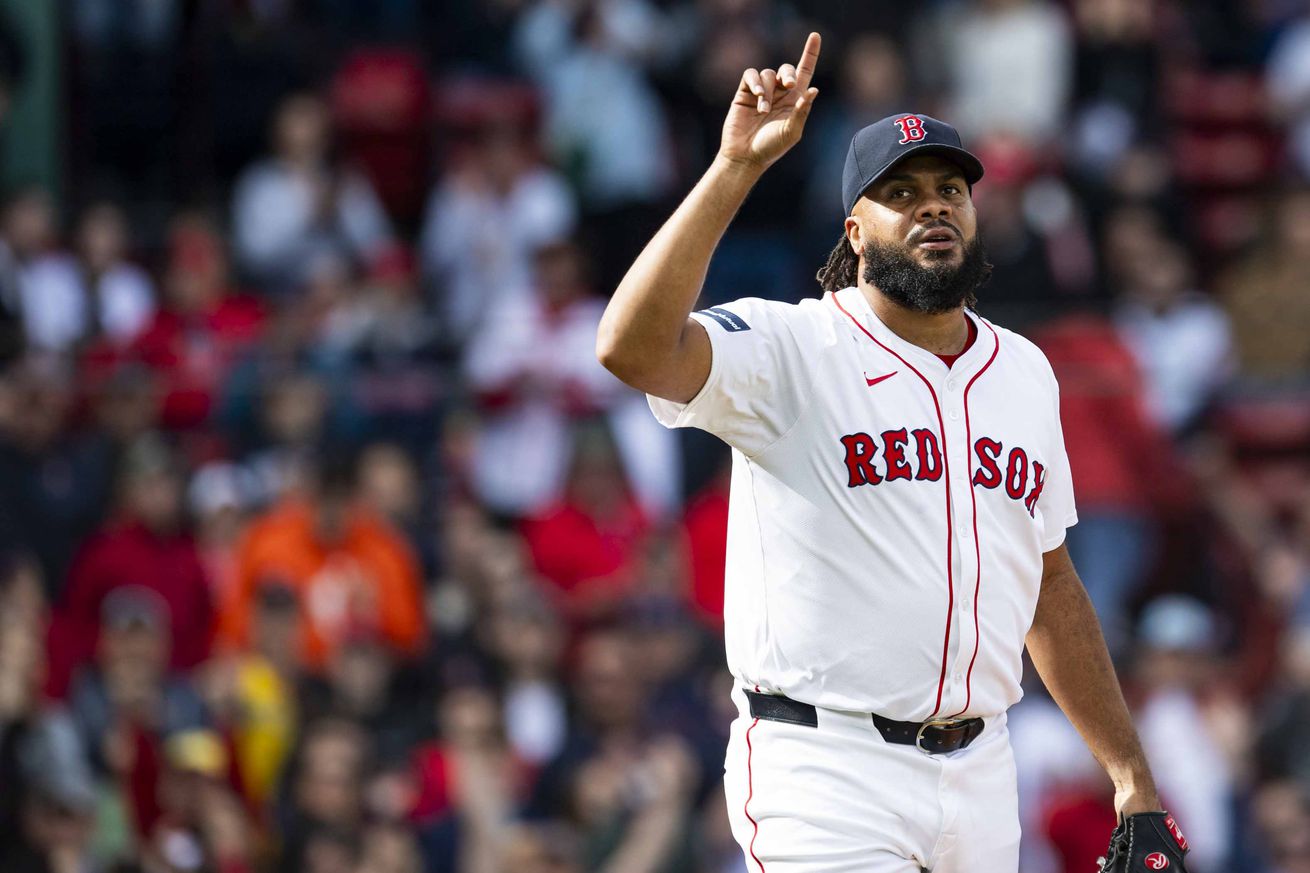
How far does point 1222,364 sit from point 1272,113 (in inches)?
132

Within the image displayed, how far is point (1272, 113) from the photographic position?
496 inches

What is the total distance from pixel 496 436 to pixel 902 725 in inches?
225

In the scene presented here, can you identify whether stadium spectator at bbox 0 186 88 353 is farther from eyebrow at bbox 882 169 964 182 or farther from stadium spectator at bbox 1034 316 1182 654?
eyebrow at bbox 882 169 964 182

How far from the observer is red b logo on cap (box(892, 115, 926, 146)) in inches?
167

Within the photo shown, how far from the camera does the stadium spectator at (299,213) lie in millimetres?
11016

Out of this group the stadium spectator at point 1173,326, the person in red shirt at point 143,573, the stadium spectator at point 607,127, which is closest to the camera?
the person in red shirt at point 143,573

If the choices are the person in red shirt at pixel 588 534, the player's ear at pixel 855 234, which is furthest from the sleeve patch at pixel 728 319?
the person in red shirt at pixel 588 534

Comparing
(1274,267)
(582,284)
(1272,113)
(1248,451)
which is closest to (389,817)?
(582,284)

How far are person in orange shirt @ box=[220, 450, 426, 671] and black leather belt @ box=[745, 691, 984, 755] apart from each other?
16.4 feet

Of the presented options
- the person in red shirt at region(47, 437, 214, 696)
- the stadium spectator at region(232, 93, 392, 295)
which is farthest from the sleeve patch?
the stadium spectator at region(232, 93, 392, 295)

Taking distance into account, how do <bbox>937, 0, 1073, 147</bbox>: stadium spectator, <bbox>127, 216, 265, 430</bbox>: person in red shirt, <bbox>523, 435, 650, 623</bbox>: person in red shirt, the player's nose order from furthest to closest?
<bbox>937, 0, 1073, 147</bbox>: stadium spectator → <bbox>127, 216, 265, 430</bbox>: person in red shirt → <bbox>523, 435, 650, 623</bbox>: person in red shirt → the player's nose

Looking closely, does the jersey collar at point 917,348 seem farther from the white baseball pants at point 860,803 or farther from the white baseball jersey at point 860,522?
the white baseball pants at point 860,803

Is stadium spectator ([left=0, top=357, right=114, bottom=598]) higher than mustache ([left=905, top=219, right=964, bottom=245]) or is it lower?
lower

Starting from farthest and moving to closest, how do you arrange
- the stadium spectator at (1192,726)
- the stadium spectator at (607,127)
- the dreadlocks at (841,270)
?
the stadium spectator at (607,127) → the stadium spectator at (1192,726) → the dreadlocks at (841,270)
